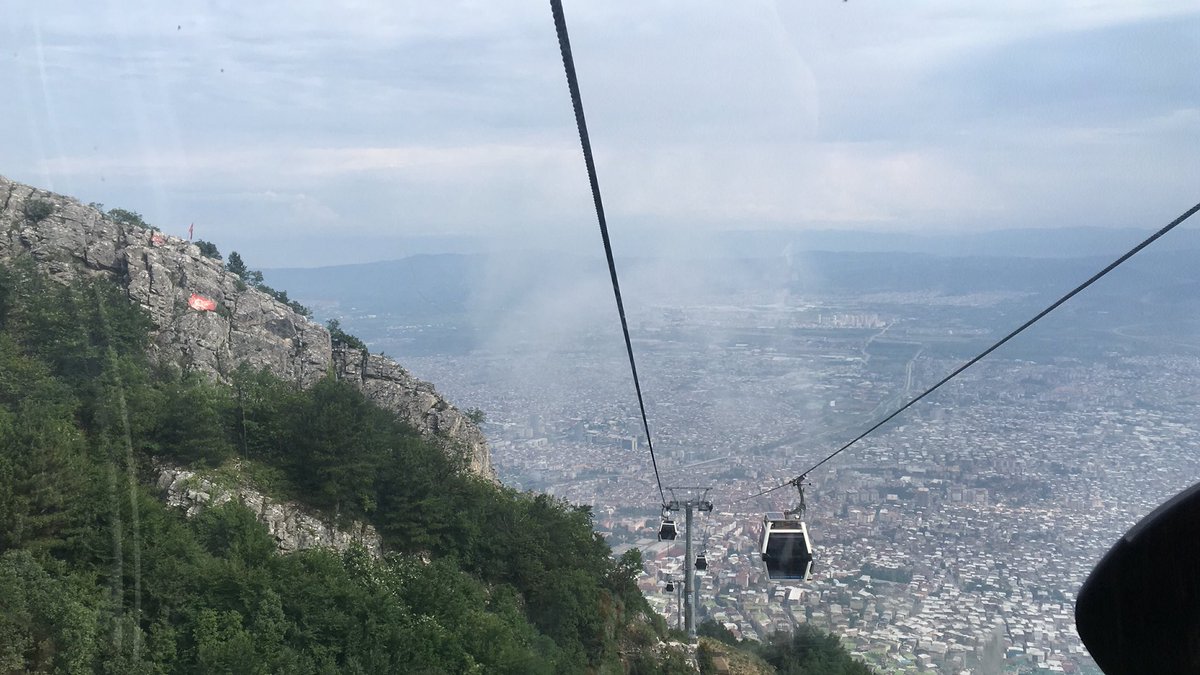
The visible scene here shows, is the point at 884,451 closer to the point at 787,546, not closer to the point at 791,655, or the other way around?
the point at 791,655

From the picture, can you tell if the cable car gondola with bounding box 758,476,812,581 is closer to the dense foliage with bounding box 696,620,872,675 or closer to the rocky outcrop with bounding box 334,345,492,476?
the dense foliage with bounding box 696,620,872,675

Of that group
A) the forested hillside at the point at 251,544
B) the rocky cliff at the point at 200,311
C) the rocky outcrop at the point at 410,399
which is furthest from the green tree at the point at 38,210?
the rocky outcrop at the point at 410,399

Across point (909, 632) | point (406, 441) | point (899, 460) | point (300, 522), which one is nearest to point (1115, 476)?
point (909, 632)

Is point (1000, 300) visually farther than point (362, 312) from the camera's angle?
No

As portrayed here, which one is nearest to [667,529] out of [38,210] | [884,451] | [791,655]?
[791,655]

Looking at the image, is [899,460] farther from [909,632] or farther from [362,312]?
[362,312]

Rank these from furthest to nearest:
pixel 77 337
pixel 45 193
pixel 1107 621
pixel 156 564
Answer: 1. pixel 45 193
2. pixel 77 337
3. pixel 156 564
4. pixel 1107 621
